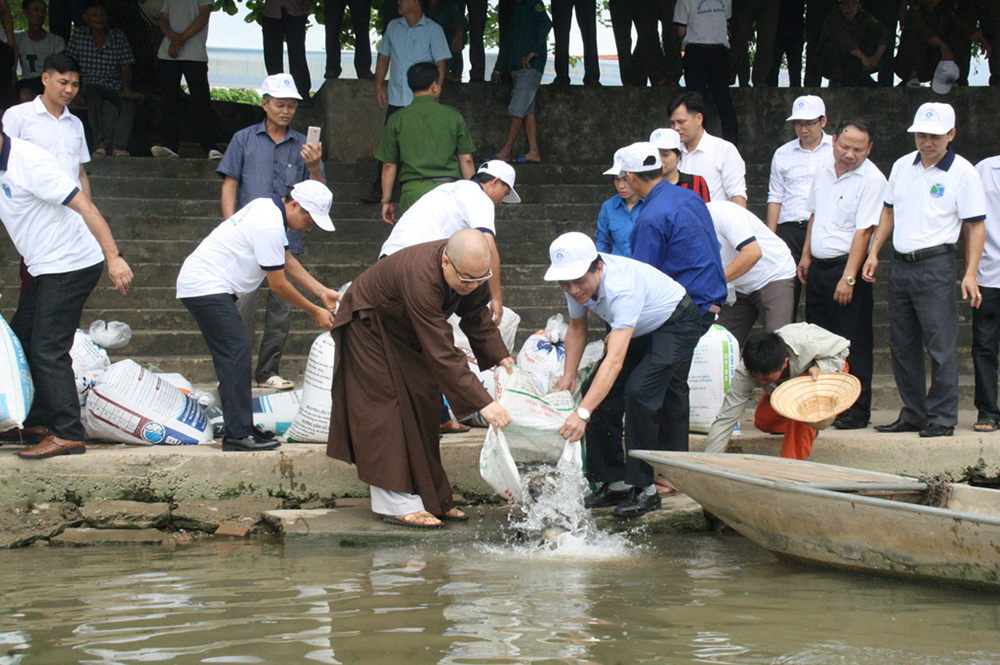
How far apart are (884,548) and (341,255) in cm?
537

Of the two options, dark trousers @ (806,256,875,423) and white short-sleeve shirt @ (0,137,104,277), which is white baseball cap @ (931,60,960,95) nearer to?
dark trousers @ (806,256,875,423)

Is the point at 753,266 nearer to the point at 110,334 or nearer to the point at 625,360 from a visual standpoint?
the point at 625,360

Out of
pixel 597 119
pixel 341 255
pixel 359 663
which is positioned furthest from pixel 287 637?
pixel 597 119

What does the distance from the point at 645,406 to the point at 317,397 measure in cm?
187

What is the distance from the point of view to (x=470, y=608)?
158 inches

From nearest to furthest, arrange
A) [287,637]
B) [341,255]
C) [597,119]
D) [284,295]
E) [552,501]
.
A: [287,637]
[552,501]
[284,295]
[341,255]
[597,119]

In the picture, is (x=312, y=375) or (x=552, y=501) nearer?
(x=552, y=501)

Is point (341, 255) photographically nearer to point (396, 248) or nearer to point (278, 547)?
point (396, 248)

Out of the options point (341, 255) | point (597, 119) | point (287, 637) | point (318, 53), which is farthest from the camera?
point (318, 53)

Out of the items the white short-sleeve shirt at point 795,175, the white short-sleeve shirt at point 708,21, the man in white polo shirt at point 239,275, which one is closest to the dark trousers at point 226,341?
the man in white polo shirt at point 239,275

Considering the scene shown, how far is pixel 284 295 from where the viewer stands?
5492 millimetres

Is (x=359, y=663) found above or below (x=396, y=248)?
below

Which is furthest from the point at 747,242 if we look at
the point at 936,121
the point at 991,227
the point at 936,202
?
the point at 991,227

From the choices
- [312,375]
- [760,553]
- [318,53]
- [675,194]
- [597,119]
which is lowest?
[760,553]
